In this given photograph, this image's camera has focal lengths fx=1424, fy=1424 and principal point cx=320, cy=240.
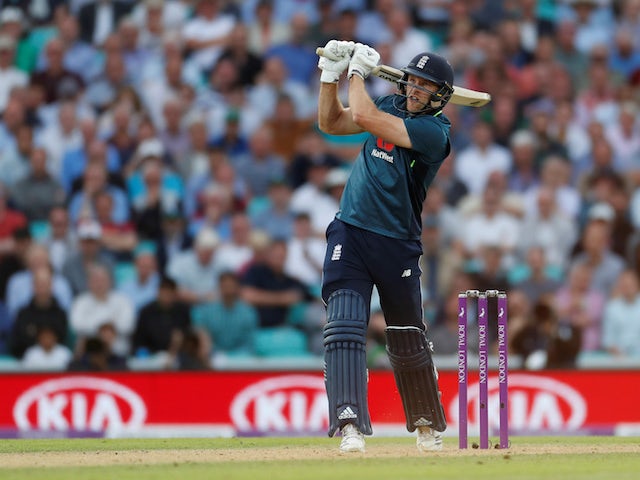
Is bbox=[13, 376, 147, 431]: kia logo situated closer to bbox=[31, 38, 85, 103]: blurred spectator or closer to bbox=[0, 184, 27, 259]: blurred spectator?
bbox=[0, 184, 27, 259]: blurred spectator

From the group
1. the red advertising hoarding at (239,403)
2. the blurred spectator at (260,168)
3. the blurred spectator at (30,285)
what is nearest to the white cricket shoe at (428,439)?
the red advertising hoarding at (239,403)

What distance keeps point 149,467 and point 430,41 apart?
9.89 m

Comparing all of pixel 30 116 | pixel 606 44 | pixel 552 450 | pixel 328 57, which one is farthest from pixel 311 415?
pixel 606 44

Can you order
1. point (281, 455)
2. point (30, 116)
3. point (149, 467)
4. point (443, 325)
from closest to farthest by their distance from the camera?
1. point (149, 467)
2. point (281, 455)
3. point (443, 325)
4. point (30, 116)

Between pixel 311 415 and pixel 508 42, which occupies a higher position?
pixel 508 42

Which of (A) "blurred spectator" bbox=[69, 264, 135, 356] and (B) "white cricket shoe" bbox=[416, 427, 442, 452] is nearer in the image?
(B) "white cricket shoe" bbox=[416, 427, 442, 452]

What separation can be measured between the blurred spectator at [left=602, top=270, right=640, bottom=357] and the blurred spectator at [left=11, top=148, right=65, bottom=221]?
535 centimetres

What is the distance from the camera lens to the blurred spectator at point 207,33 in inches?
616

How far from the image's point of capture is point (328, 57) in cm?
763

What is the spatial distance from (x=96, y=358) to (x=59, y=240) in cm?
191

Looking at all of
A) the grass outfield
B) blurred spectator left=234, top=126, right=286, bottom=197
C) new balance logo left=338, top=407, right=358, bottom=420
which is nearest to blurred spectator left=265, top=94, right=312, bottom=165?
blurred spectator left=234, top=126, right=286, bottom=197

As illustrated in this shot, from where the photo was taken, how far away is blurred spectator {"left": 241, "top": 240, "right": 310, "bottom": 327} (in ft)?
42.4

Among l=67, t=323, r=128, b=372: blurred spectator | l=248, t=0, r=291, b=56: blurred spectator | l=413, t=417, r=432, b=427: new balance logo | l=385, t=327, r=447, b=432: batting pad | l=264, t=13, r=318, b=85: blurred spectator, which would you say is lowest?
l=413, t=417, r=432, b=427: new balance logo

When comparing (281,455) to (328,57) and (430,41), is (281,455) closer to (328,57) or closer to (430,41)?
(328,57)
